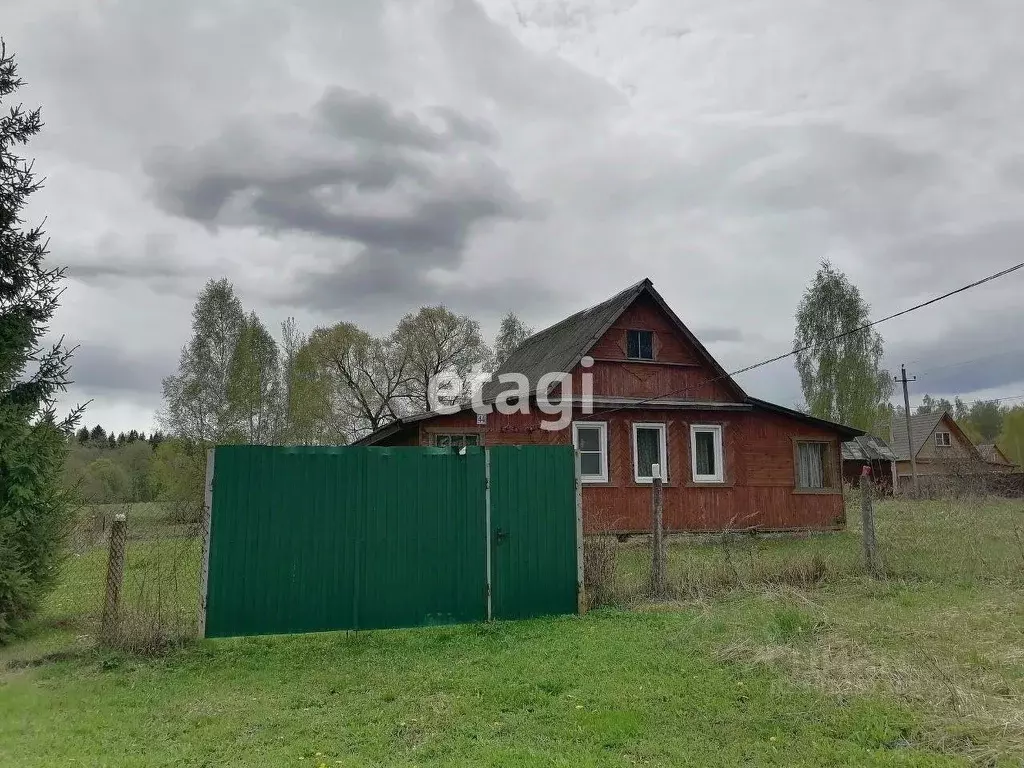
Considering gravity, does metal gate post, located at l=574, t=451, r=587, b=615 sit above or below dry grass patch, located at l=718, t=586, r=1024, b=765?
above

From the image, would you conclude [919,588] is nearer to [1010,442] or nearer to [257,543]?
[257,543]

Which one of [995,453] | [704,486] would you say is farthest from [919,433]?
[704,486]

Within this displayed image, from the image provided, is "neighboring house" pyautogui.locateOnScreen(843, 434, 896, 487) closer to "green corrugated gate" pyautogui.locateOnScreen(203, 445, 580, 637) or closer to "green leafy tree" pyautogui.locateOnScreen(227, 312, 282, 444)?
"green leafy tree" pyautogui.locateOnScreen(227, 312, 282, 444)

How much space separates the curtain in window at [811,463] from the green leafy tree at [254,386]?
75.8 ft

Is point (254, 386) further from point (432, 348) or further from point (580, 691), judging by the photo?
point (580, 691)

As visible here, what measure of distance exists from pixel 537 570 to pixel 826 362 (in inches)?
1360

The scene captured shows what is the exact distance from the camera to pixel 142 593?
722 centimetres

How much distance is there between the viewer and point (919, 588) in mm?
9180

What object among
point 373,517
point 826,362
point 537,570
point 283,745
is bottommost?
point 283,745

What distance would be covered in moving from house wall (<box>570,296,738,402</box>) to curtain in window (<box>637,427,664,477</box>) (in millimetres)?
996

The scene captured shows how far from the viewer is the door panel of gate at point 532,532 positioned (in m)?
7.95

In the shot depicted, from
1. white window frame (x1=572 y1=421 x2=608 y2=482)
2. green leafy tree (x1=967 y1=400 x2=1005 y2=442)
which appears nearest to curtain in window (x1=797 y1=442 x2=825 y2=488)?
white window frame (x1=572 y1=421 x2=608 y2=482)

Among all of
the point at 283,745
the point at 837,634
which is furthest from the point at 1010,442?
the point at 283,745

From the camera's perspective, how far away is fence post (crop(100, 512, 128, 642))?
6789mm
